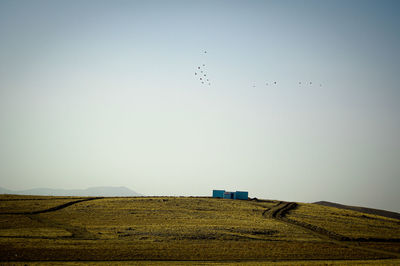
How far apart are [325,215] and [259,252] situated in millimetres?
40580

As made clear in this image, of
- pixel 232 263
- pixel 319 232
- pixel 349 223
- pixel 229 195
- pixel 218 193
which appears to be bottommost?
pixel 232 263

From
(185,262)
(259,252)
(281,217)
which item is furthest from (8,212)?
(281,217)

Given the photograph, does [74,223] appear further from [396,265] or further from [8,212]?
[396,265]

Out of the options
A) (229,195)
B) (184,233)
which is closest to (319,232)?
(184,233)

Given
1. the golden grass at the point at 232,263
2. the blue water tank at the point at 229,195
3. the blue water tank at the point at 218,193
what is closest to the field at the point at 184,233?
the golden grass at the point at 232,263

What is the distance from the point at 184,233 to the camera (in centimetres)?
6488

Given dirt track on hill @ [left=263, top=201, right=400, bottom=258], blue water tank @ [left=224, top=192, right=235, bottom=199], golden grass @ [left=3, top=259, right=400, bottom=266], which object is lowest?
golden grass @ [left=3, top=259, right=400, bottom=266]

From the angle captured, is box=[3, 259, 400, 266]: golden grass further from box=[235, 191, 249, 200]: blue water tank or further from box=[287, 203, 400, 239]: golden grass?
box=[235, 191, 249, 200]: blue water tank

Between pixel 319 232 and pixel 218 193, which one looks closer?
pixel 319 232

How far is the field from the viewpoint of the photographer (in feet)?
167

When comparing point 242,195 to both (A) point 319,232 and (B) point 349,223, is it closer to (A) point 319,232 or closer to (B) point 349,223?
(B) point 349,223

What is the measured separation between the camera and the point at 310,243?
62219mm

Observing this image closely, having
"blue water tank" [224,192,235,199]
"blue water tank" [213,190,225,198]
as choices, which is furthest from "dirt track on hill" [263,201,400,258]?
"blue water tank" [213,190,225,198]

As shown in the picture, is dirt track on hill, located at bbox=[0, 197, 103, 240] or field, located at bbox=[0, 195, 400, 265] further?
dirt track on hill, located at bbox=[0, 197, 103, 240]
